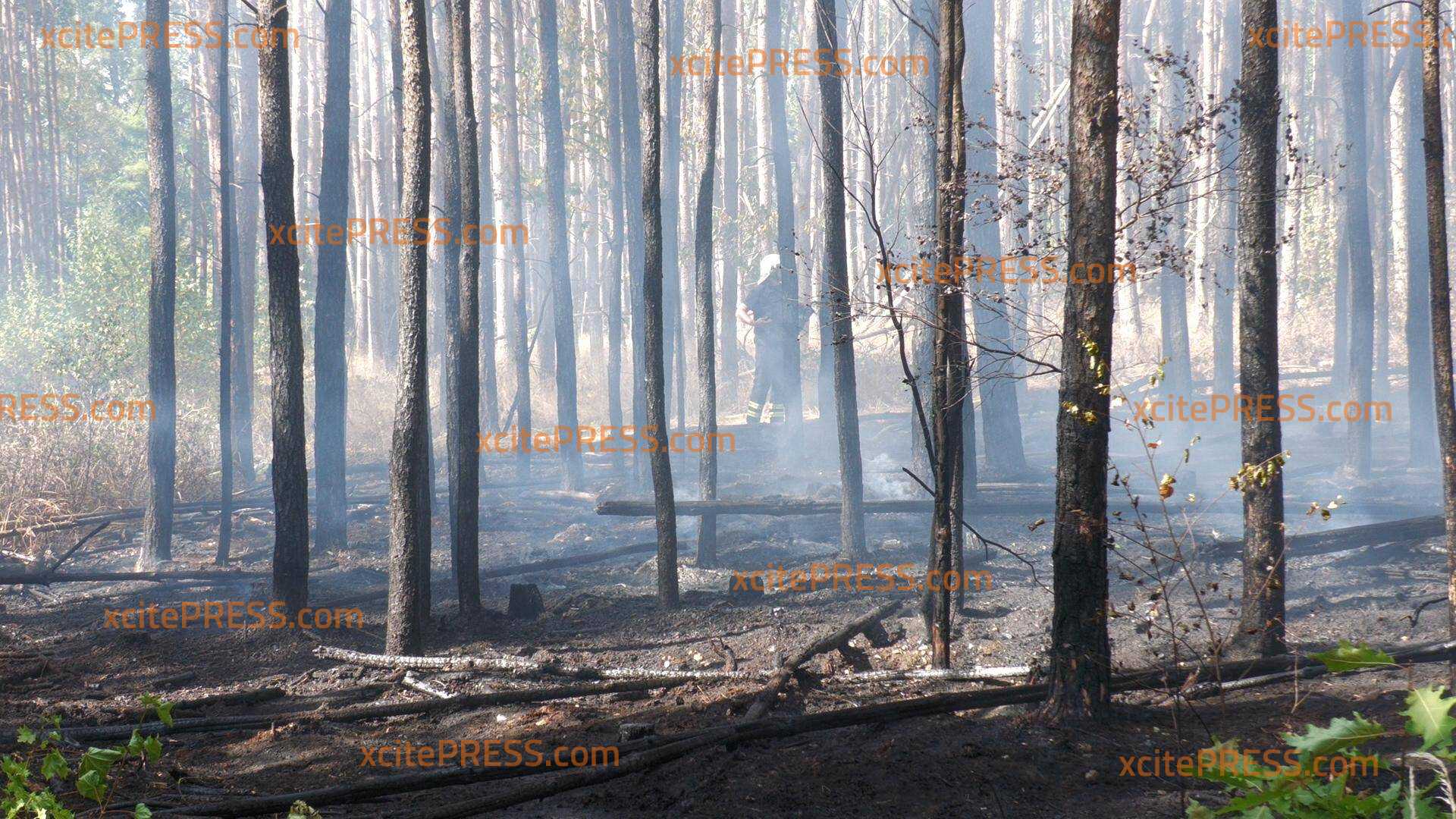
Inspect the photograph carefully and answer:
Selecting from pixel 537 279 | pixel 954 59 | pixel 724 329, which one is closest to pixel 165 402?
pixel 954 59

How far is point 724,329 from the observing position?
4025 cm

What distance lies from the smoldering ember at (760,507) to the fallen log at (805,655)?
84 millimetres

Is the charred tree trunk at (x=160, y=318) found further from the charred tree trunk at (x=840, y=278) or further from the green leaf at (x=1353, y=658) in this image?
the green leaf at (x=1353, y=658)

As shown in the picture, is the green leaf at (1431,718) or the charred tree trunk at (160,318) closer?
the green leaf at (1431,718)

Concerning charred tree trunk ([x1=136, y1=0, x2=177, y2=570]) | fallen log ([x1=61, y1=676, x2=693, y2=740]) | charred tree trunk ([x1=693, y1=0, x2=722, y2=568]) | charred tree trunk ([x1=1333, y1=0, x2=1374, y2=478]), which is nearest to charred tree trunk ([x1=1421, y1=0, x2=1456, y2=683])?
fallen log ([x1=61, y1=676, x2=693, y2=740])

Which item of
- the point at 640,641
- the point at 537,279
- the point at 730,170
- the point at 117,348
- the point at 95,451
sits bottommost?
the point at 640,641

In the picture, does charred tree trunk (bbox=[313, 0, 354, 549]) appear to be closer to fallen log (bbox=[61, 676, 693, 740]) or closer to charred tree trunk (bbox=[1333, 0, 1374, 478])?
fallen log (bbox=[61, 676, 693, 740])

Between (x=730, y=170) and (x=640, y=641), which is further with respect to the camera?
(x=730, y=170)

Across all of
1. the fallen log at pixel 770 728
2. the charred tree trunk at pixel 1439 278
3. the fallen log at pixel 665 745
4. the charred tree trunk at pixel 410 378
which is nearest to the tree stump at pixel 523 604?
the charred tree trunk at pixel 410 378

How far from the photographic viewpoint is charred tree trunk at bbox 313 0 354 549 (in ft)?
55.1

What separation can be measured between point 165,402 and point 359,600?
5.62 meters

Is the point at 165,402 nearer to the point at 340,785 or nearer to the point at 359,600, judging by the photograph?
the point at 359,600

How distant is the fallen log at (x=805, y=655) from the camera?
21.5ft

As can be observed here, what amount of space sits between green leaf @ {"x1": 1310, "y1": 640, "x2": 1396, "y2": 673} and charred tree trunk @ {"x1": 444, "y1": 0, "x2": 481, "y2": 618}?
9.06 metres
